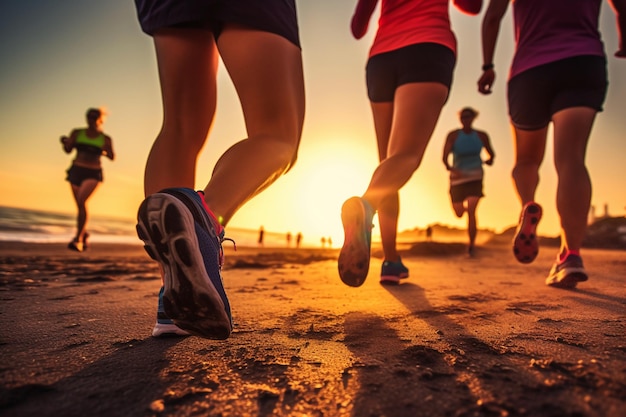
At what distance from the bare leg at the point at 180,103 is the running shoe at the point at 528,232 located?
2.12m

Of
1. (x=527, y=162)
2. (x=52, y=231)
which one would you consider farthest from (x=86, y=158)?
(x=52, y=231)

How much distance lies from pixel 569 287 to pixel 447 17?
1.82 meters

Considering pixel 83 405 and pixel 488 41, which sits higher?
pixel 488 41

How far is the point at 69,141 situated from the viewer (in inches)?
228

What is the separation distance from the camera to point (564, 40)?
2.34m

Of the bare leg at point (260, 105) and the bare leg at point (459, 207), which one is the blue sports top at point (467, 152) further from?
the bare leg at point (260, 105)

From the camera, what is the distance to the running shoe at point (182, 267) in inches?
35.1

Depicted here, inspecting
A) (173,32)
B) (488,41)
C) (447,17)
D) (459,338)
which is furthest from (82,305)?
(488,41)

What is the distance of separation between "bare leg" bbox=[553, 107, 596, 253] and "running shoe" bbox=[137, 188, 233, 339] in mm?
2219

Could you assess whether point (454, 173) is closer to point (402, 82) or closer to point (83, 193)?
point (402, 82)

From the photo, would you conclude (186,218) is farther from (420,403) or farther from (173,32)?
(173,32)

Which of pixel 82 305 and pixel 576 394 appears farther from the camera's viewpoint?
pixel 82 305

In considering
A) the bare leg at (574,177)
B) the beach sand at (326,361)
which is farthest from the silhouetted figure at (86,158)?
the bare leg at (574,177)

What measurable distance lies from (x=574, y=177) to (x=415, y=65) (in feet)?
3.85
